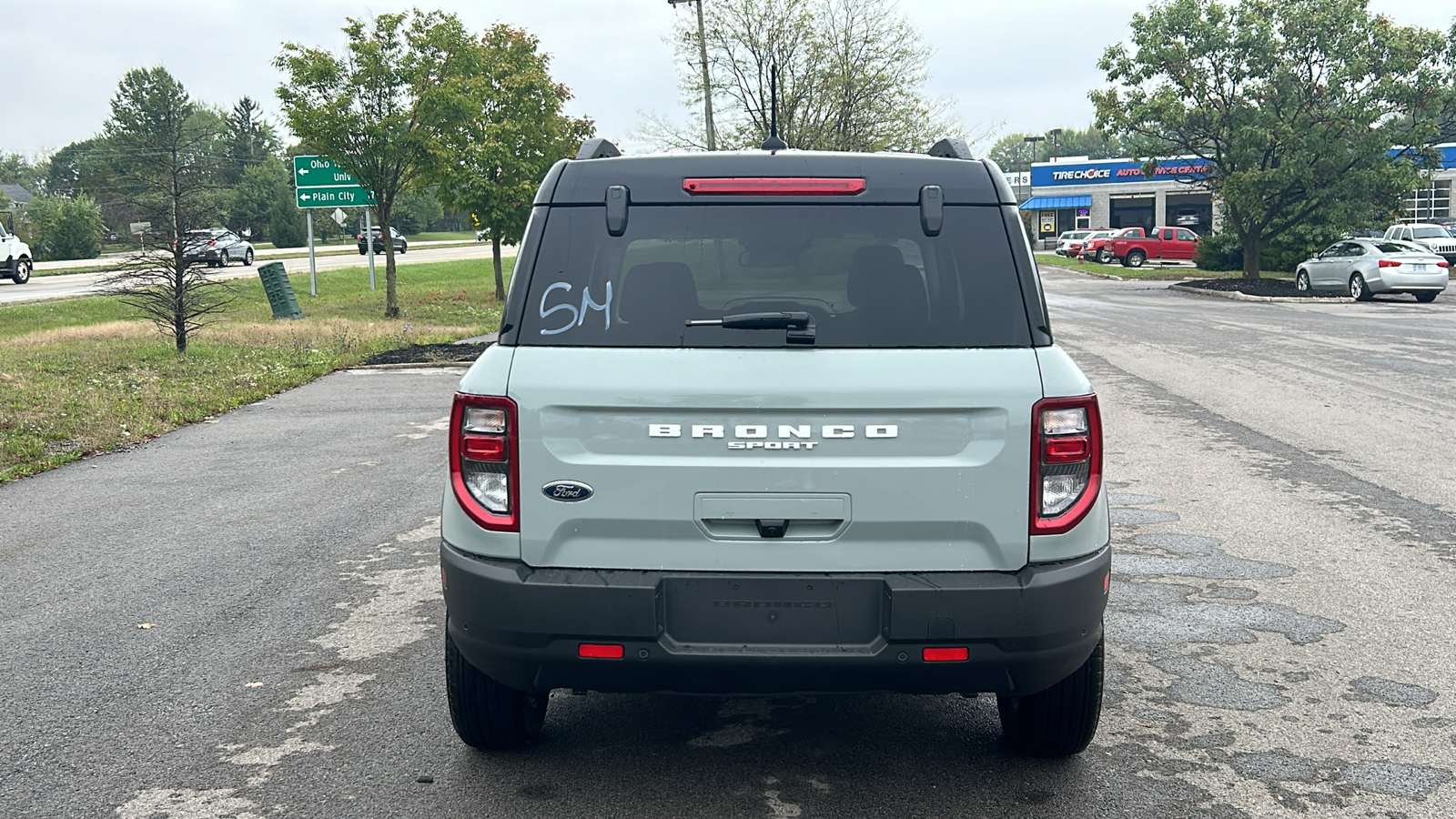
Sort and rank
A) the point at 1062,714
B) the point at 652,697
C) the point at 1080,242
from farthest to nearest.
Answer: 1. the point at 1080,242
2. the point at 652,697
3. the point at 1062,714

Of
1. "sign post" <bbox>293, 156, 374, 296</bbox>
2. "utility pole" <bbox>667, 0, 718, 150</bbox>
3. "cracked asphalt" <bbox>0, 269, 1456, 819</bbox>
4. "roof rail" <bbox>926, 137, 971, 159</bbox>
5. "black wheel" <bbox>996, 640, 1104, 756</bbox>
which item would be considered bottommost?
"cracked asphalt" <bbox>0, 269, 1456, 819</bbox>

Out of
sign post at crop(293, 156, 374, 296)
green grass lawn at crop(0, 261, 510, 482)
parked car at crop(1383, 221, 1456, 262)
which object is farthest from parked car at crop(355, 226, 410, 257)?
parked car at crop(1383, 221, 1456, 262)

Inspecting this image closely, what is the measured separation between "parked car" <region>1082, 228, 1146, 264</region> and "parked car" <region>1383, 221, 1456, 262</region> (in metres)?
11.6

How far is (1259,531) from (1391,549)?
2.29 ft

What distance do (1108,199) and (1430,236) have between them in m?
33.7

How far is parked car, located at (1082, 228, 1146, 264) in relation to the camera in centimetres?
5838

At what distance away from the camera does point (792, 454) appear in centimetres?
333

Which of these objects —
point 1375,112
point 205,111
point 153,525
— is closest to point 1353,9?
Result: point 1375,112

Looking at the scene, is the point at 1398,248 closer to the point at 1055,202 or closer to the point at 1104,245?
the point at 1104,245

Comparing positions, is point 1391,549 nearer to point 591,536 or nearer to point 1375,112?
point 591,536

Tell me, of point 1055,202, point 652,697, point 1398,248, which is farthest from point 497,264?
point 1055,202

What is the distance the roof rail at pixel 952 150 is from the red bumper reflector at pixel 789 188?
43 cm

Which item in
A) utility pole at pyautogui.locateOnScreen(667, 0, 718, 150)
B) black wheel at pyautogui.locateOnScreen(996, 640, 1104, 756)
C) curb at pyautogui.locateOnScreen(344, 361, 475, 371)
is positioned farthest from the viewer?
utility pole at pyautogui.locateOnScreen(667, 0, 718, 150)

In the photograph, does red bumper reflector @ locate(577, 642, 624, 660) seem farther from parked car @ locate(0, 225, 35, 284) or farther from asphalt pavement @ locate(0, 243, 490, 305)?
parked car @ locate(0, 225, 35, 284)
